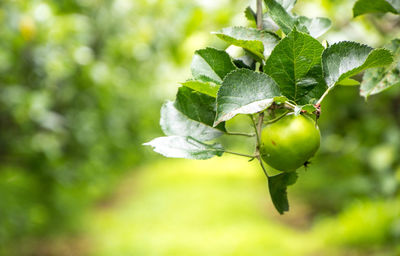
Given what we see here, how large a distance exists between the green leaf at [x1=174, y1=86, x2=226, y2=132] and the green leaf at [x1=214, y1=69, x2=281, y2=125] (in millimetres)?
102

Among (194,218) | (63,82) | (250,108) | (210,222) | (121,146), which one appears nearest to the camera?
(250,108)

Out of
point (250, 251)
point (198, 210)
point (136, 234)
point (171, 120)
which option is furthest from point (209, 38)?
point (198, 210)

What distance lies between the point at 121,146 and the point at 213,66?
5.45m

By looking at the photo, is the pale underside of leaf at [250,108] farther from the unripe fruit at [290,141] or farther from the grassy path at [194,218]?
the grassy path at [194,218]

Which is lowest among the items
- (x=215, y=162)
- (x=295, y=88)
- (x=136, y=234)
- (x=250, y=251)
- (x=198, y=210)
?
(x=295, y=88)

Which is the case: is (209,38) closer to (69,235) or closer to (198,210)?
(69,235)

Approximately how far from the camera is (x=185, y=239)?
3635 mm

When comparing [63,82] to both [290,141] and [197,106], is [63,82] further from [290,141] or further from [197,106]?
[290,141]

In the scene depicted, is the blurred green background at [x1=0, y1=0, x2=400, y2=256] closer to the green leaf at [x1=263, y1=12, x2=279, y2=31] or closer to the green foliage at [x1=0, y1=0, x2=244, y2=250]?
the green foliage at [x1=0, y1=0, x2=244, y2=250]

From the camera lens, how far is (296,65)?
431 mm

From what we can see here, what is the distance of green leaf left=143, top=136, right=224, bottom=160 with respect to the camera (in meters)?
0.43

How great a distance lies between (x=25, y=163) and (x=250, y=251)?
1795 millimetres

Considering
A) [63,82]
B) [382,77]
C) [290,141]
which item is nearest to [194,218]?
[63,82]

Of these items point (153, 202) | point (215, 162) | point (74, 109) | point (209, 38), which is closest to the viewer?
point (209, 38)
